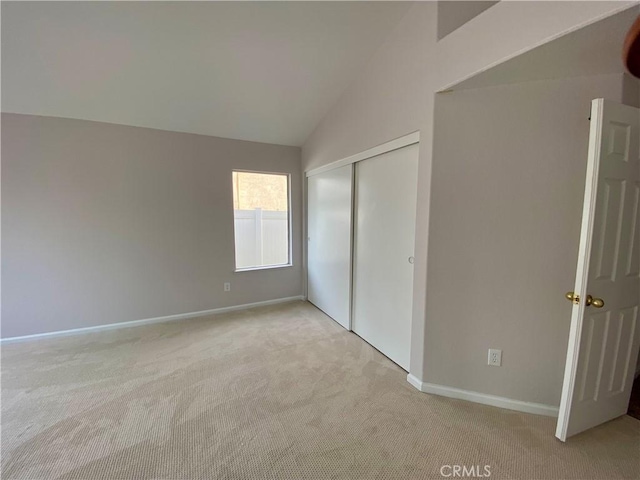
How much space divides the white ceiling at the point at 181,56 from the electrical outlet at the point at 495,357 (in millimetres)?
2602

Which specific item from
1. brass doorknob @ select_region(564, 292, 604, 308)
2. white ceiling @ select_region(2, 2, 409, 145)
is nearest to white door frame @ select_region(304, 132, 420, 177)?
white ceiling @ select_region(2, 2, 409, 145)

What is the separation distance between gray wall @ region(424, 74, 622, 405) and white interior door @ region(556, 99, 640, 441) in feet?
0.57

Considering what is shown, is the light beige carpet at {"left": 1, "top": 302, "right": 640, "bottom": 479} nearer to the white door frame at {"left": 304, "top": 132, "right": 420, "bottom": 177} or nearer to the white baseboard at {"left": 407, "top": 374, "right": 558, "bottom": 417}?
the white baseboard at {"left": 407, "top": 374, "right": 558, "bottom": 417}

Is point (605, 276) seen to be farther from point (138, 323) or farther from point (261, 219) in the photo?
point (138, 323)

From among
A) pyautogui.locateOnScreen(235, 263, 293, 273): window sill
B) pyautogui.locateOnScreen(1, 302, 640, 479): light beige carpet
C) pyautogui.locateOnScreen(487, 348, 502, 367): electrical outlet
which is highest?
pyautogui.locateOnScreen(235, 263, 293, 273): window sill

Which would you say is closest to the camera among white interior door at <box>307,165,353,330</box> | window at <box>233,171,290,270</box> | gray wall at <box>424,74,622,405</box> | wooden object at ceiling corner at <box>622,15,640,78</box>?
wooden object at ceiling corner at <box>622,15,640,78</box>

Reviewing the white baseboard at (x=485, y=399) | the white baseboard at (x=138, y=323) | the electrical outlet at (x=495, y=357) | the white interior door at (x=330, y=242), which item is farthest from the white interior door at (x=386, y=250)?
the white baseboard at (x=138, y=323)

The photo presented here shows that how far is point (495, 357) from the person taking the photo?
188 cm

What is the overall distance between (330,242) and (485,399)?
213cm

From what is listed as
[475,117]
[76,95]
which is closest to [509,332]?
[475,117]

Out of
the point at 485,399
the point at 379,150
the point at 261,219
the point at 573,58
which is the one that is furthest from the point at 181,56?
the point at 485,399

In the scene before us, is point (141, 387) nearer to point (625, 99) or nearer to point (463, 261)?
point (463, 261)

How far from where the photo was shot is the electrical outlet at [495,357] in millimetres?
1872

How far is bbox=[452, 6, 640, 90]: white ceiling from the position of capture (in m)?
1.23
